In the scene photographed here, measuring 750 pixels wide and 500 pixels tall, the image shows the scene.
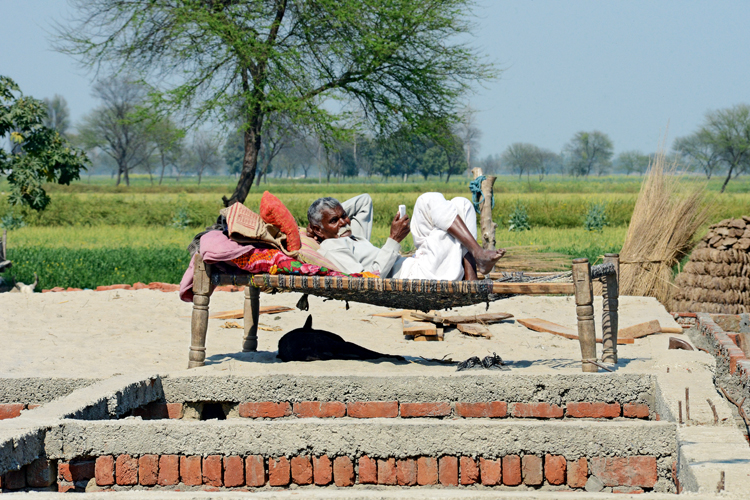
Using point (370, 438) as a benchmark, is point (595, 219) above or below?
above

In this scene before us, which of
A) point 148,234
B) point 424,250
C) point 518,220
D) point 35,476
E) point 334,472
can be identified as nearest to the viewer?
point 35,476

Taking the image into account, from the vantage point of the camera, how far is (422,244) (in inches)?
211

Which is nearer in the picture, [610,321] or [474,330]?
[610,321]

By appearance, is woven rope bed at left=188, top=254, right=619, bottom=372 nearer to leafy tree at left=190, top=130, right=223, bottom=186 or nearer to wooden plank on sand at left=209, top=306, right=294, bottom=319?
wooden plank on sand at left=209, top=306, right=294, bottom=319

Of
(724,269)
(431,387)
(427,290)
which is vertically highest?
(427,290)

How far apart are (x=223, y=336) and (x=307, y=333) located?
68.8 inches

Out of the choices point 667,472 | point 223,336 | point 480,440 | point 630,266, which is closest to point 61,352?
point 223,336

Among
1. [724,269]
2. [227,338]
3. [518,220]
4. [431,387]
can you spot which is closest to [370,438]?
[431,387]

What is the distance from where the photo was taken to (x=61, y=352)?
20.7ft

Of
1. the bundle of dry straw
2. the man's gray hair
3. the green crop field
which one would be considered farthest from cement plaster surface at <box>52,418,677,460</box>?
the bundle of dry straw

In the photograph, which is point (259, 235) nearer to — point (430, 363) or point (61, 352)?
point (430, 363)

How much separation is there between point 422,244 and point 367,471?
2.21 metres

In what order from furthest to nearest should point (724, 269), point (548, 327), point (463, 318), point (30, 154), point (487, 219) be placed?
1. point (30, 154)
2. point (487, 219)
3. point (724, 269)
4. point (463, 318)
5. point (548, 327)

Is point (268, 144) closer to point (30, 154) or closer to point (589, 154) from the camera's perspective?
point (30, 154)
